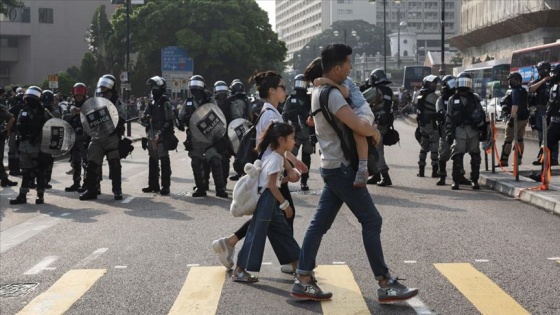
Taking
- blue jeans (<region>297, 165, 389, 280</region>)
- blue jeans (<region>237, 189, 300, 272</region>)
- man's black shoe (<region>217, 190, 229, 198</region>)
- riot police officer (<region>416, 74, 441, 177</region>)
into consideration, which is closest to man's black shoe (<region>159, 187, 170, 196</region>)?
man's black shoe (<region>217, 190, 229, 198</region>)

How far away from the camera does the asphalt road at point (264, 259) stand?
723 centimetres

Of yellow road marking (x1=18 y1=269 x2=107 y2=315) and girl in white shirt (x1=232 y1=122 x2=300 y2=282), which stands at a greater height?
girl in white shirt (x1=232 y1=122 x2=300 y2=282)

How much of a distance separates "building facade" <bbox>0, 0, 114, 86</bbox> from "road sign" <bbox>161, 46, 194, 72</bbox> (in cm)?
2298

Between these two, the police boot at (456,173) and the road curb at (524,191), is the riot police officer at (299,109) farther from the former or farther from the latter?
the road curb at (524,191)

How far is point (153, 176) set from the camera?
52.7 feet

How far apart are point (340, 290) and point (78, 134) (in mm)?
9629

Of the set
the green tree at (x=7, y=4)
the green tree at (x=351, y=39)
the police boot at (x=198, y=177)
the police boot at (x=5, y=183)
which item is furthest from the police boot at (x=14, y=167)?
the green tree at (x=351, y=39)

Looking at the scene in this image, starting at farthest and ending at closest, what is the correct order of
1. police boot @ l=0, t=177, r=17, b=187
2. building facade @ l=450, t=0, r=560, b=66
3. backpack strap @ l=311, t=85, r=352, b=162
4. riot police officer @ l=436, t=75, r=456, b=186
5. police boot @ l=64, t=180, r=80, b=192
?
building facade @ l=450, t=0, r=560, b=66
police boot @ l=0, t=177, r=17, b=187
police boot @ l=64, t=180, r=80, b=192
riot police officer @ l=436, t=75, r=456, b=186
backpack strap @ l=311, t=85, r=352, b=162

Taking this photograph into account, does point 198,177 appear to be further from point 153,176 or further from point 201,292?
point 201,292

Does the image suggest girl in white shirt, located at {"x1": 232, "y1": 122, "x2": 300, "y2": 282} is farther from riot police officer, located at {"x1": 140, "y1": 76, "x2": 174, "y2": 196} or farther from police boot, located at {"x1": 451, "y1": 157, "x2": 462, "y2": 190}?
police boot, located at {"x1": 451, "y1": 157, "x2": 462, "y2": 190}

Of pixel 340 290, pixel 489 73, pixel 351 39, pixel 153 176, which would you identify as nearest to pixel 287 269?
pixel 340 290

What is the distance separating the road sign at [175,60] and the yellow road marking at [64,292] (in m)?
58.7

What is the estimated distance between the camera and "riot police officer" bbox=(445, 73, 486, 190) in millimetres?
15141

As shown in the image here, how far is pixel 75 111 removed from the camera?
53.2 ft
